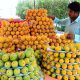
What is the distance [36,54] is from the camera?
7.65 feet

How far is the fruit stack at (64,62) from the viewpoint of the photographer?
6.83ft

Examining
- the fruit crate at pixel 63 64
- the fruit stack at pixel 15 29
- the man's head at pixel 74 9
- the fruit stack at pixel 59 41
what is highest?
the man's head at pixel 74 9

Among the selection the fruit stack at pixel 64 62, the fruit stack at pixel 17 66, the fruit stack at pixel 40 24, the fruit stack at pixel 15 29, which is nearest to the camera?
the fruit stack at pixel 17 66

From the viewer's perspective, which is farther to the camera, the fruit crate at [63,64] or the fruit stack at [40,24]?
the fruit stack at [40,24]

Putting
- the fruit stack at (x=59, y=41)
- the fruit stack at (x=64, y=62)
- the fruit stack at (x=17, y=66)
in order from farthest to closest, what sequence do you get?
the fruit stack at (x=59, y=41) → the fruit stack at (x=64, y=62) → the fruit stack at (x=17, y=66)

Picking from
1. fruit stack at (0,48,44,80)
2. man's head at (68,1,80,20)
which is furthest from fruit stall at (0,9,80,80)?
man's head at (68,1,80,20)

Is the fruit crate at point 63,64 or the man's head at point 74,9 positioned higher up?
the man's head at point 74,9

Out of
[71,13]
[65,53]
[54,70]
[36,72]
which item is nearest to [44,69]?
[54,70]

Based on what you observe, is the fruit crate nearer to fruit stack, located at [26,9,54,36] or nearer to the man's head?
fruit stack, located at [26,9,54,36]

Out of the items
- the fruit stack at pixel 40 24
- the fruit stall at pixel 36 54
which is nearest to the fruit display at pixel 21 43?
the fruit stall at pixel 36 54

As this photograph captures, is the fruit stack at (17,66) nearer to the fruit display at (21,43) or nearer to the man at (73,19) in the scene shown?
the fruit display at (21,43)

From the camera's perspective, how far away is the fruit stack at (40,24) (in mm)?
2896

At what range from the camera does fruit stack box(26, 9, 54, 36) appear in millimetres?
2896

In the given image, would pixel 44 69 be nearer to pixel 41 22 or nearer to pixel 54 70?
pixel 54 70
